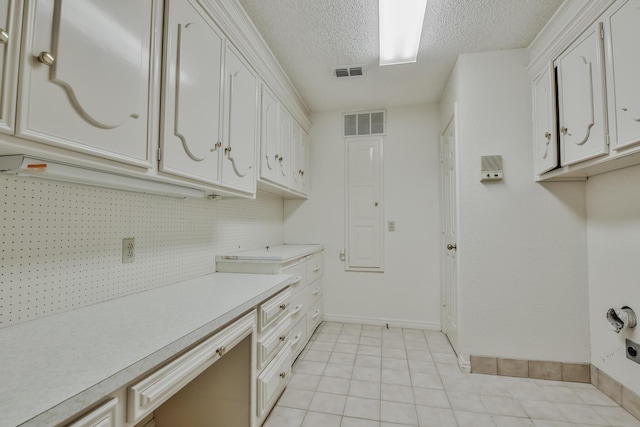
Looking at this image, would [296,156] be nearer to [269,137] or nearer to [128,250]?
[269,137]

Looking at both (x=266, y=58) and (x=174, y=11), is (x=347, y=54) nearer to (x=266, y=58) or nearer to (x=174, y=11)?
(x=266, y=58)

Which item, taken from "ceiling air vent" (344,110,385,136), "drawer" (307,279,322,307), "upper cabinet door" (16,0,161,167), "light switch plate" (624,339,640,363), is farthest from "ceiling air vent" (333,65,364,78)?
"light switch plate" (624,339,640,363)

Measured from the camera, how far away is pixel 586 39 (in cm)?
160

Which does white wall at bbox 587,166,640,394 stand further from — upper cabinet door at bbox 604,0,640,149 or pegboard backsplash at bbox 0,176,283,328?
pegboard backsplash at bbox 0,176,283,328

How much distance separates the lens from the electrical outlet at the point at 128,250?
131 cm

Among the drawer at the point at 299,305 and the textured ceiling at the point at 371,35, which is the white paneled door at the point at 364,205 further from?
the drawer at the point at 299,305

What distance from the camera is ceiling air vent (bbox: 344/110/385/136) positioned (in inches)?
129

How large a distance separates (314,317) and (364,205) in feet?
4.51

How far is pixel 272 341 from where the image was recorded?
157 centimetres

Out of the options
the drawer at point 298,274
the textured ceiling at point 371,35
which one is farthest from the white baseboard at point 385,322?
the textured ceiling at point 371,35

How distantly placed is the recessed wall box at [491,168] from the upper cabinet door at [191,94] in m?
1.93

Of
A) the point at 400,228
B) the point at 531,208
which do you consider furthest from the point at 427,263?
the point at 531,208

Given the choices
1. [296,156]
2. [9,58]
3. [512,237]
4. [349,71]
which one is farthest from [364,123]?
[9,58]

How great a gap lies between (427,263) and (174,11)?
302 centimetres
